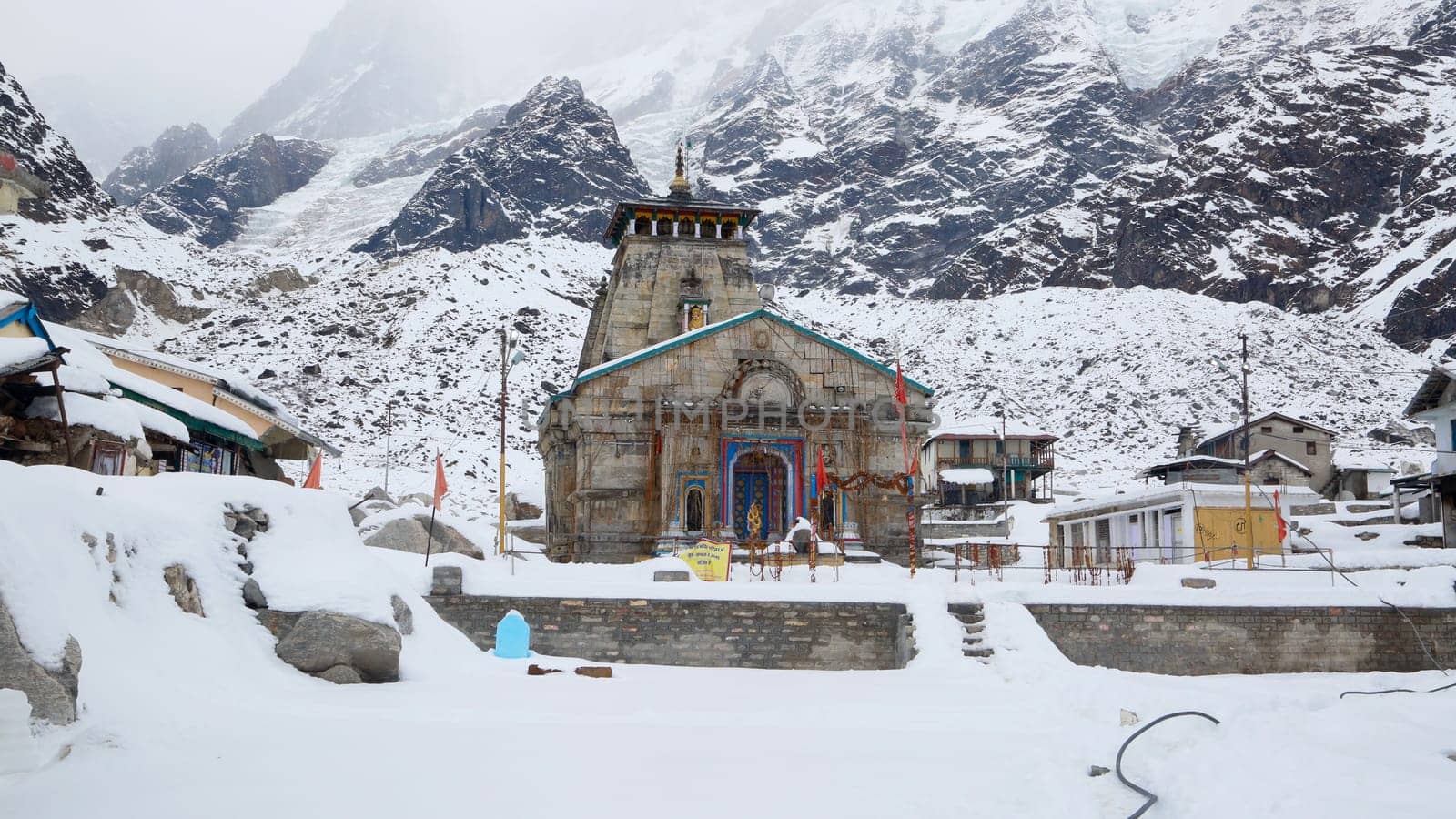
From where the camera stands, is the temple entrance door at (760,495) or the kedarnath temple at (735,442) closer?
the kedarnath temple at (735,442)

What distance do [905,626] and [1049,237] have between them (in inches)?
5184

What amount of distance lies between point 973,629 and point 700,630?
4639mm

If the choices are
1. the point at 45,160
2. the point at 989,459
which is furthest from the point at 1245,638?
the point at 45,160

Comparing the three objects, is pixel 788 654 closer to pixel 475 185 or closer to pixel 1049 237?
pixel 1049 237

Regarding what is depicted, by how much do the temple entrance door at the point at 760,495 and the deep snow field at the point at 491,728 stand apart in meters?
14.1

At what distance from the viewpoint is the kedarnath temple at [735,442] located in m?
30.2

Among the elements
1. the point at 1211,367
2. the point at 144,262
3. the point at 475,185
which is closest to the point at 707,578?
the point at 1211,367

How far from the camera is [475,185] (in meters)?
179

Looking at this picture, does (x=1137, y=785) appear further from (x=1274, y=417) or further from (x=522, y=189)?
(x=522, y=189)

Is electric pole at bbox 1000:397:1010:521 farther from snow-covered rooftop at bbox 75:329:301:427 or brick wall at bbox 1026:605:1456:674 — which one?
snow-covered rooftop at bbox 75:329:301:427

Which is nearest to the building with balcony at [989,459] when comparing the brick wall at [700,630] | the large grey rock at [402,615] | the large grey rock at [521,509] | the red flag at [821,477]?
the large grey rock at [521,509]

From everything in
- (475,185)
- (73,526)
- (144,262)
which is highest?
(475,185)

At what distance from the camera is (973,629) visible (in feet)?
67.5

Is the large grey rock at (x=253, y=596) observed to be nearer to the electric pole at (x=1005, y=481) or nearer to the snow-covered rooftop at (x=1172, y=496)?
the snow-covered rooftop at (x=1172, y=496)
